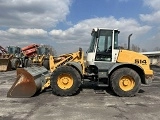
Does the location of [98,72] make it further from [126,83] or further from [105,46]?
[126,83]

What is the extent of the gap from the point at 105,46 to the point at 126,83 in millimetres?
1735

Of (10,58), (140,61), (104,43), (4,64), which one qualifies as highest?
(104,43)

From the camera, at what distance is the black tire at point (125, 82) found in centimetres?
1123

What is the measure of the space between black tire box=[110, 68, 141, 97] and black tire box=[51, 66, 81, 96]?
4.55ft

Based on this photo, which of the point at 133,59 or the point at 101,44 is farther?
the point at 101,44

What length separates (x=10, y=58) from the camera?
29000mm

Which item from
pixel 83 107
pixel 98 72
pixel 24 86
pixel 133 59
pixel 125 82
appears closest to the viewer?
pixel 83 107

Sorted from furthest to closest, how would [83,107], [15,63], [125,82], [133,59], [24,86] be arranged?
[15,63]
[133,59]
[125,82]
[24,86]
[83,107]

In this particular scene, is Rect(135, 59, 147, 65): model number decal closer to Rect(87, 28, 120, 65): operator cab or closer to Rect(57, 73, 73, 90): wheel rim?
Rect(87, 28, 120, 65): operator cab

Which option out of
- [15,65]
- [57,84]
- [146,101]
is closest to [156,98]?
[146,101]

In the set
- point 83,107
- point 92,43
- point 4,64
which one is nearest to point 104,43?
point 92,43

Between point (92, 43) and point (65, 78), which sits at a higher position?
point (92, 43)

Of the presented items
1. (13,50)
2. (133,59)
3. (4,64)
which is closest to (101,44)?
(133,59)

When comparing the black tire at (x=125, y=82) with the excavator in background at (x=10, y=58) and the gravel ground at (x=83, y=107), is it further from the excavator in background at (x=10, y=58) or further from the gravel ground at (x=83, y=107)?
the excavator in background at (x=10, y=58)
